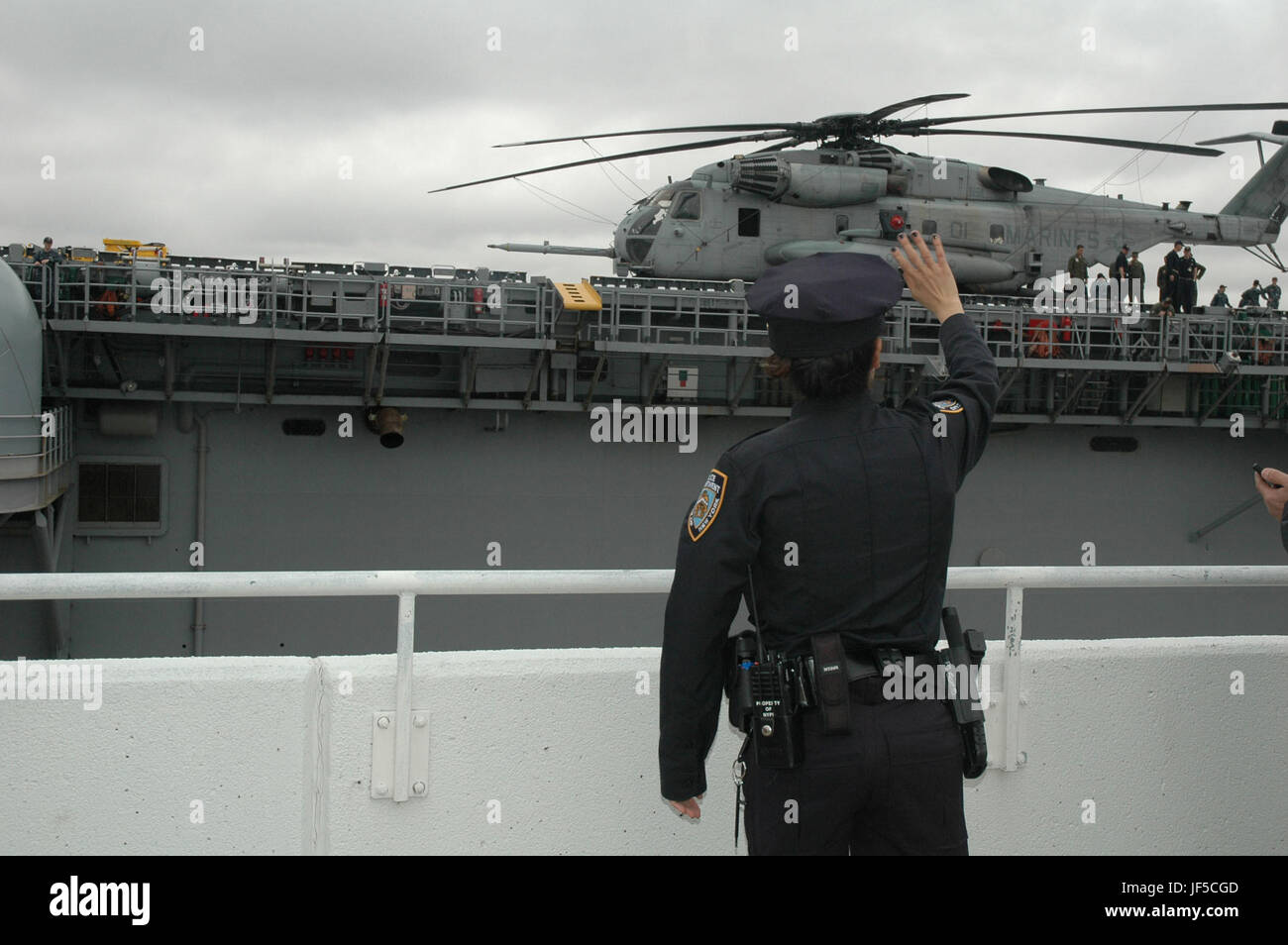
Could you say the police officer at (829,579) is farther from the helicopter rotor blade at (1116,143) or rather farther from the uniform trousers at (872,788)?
the helicopter rotor blade at (1116,143)

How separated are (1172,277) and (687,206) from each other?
324 inches

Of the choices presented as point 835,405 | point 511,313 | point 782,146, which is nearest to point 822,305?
point 835,405

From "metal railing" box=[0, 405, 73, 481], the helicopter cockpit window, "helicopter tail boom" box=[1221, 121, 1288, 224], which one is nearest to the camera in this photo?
"metal railing" box=[0, 405, 73, 481]

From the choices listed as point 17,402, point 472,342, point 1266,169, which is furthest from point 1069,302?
point 17,402

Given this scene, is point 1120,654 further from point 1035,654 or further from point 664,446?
point 664,446

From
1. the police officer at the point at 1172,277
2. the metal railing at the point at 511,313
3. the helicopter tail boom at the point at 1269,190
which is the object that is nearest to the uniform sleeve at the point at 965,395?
the metal railing at the point at 511,313

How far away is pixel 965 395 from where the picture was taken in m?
2.51

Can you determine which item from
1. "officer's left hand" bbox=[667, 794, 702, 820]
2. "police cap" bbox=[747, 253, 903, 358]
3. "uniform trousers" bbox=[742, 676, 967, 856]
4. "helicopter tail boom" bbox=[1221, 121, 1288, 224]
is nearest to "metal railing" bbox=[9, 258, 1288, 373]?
"helicopter tail boom" bbox=[1221, 121, 1288, 224]

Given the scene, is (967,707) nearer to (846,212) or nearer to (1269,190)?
(846,212)

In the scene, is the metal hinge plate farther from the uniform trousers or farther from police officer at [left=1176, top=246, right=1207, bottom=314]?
police officer at [left=1176, top=246, right=1207, bottom=314]

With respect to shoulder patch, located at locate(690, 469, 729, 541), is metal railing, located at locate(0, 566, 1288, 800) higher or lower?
lower

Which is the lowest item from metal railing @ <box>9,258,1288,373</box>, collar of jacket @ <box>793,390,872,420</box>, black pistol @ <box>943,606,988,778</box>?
black pistol @ <box>943,606,988,778</box>

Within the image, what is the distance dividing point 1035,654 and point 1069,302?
16.2m

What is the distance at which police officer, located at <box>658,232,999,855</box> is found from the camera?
218cm
